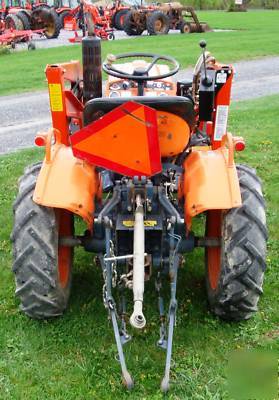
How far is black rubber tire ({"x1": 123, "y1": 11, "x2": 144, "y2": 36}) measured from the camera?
24531 mm

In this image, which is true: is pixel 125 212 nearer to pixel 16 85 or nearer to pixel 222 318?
pixel 222 318

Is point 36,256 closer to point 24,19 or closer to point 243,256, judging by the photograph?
point 243,256

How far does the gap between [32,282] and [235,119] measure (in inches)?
277

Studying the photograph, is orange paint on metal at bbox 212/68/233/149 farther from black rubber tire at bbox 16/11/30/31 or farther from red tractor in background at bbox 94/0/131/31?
red tractor in background at bbox 94/0/131/31

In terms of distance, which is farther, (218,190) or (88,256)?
(88,256)

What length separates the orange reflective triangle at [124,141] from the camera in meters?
3.03

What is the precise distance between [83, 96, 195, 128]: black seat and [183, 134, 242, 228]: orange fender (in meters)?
0.32

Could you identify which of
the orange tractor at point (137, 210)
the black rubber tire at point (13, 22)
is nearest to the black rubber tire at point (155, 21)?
the black rubber tire at point (13, 22)

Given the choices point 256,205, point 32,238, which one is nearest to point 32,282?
point 32,238

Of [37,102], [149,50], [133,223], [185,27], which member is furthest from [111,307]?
[185,27]

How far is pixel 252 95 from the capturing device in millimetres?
12773

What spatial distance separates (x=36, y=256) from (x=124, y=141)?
85 cm

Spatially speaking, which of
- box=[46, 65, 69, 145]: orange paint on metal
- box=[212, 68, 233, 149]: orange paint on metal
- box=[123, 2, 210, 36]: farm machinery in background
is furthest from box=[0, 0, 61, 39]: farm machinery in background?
box=[212, 68, 233, 149]: orange paint on metal

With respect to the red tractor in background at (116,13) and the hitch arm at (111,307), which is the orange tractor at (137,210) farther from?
the red tractor in background at (116,13)
